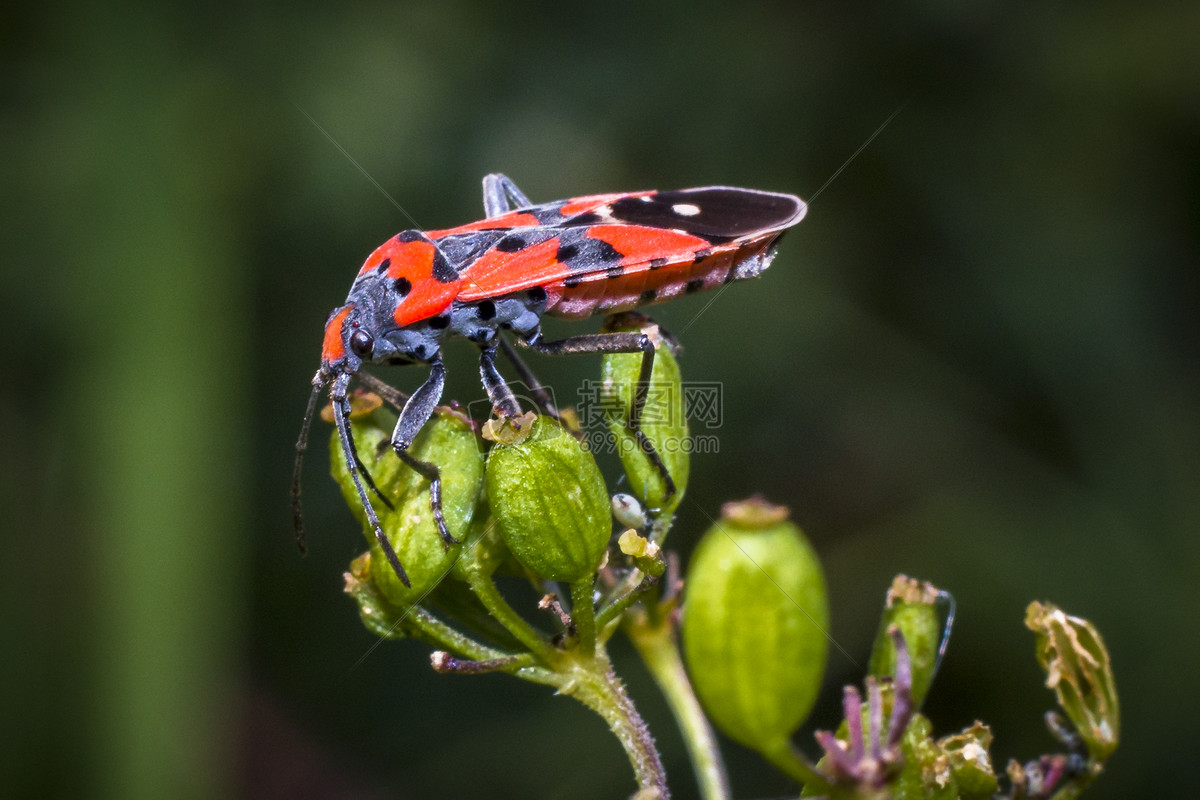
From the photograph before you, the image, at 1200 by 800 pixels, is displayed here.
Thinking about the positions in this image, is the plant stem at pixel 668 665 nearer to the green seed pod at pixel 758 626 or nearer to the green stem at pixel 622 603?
the green stem at pixel 622 603

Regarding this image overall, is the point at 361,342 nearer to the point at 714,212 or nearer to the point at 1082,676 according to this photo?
the point at 714,212

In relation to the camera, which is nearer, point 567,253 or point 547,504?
point 547,504

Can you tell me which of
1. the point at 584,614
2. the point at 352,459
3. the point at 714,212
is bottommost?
the point at 584,614

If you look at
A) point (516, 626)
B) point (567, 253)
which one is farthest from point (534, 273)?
point (516, 626)

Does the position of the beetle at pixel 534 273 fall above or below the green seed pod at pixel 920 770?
above

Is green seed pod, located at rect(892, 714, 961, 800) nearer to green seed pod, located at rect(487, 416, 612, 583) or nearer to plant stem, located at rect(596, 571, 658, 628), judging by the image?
plant stem, located at rect(596, 571, 658, 628)

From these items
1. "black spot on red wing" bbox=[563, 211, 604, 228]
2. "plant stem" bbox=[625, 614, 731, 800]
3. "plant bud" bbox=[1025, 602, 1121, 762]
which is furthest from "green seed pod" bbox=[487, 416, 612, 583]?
"black spot on red wing" bbox=[563, 211, 604, 228]

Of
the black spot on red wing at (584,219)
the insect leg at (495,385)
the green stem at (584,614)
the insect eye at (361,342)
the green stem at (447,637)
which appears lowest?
the green stem at (447,637)

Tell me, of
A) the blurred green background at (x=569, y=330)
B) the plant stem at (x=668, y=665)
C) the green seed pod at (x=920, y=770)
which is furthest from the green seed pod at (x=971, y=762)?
the blurred green background at (x=569, y=330)
